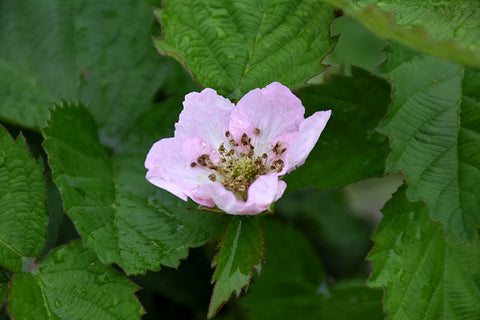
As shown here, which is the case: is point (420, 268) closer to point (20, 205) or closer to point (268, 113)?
point (268, 113)

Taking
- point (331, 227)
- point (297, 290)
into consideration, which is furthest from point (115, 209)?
point (331, 227)

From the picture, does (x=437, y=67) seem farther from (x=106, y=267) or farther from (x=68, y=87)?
(x=68, y=87)

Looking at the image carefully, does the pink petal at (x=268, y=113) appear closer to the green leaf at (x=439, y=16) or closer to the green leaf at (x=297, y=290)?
the green leaf at (x=439, y=16)

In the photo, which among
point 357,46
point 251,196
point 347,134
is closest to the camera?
point 251,196

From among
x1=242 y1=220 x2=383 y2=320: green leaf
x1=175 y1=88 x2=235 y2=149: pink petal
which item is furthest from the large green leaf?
x1=242 y1=220 x2=383 y2=320: green leaf

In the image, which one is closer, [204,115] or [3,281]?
[204,115]
